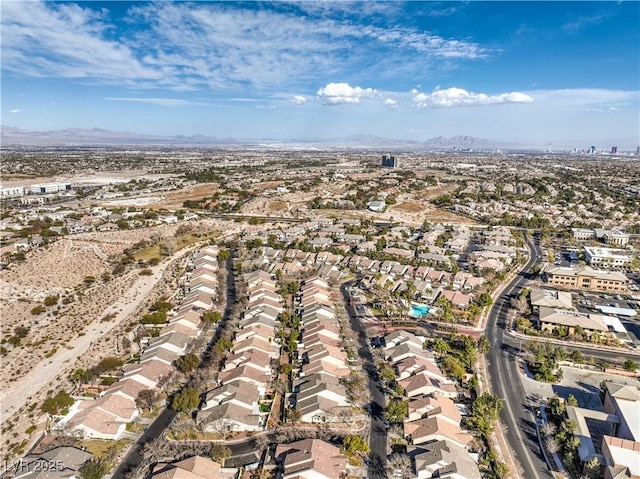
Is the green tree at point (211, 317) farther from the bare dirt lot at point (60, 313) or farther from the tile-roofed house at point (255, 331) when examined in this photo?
the bare dirt lot at point (60, 313)

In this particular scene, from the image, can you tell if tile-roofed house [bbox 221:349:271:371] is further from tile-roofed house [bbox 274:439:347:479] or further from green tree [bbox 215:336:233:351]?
tile-roofed house [bbox 274:439:347:479]

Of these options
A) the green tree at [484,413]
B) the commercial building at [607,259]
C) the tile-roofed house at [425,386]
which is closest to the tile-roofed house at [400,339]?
the tile-roofed house at [425,386]

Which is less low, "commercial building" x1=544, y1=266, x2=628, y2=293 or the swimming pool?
"commercial building" x1=544, y1=266, x2=628, y2=293

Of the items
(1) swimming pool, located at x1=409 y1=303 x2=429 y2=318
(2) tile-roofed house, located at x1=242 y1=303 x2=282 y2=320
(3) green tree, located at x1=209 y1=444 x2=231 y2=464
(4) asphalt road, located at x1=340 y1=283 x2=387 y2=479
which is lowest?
(4) asphalt road, located at x1=340 y1=283 x2=387 y2=479

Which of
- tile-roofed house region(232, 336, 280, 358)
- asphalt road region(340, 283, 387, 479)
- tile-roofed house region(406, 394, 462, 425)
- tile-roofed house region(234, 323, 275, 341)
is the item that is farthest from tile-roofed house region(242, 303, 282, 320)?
tile-roofed house region(406, 394, 462, 425)

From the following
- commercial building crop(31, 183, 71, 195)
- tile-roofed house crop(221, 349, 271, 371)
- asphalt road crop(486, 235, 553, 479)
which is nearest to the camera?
asphalt road crop(486, 235, 553, 479)

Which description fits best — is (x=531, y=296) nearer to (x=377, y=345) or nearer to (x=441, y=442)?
(x=377, y=345)

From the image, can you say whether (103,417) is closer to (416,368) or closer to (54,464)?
(54,464)
